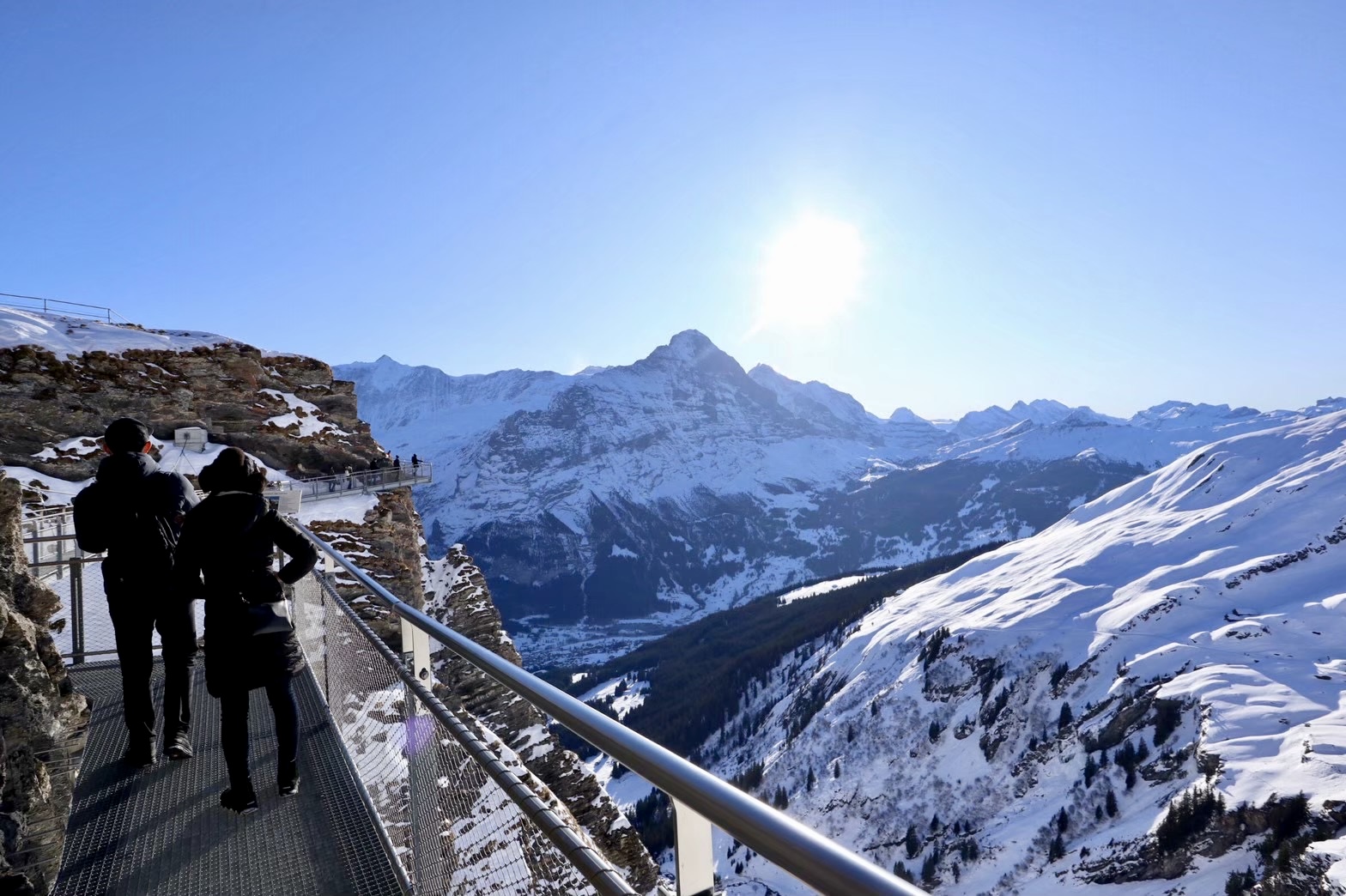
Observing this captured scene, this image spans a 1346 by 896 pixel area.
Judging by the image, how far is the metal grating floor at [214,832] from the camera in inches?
168

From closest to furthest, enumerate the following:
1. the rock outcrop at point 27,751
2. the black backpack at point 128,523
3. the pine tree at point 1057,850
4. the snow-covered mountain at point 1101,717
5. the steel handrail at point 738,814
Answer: the steel handrail at point 738,814
the rock outcrop at point 27,751
the black backpack at point 128,523
the snow-covered mountain at point 1101,717
the pine tree at point 1057,850

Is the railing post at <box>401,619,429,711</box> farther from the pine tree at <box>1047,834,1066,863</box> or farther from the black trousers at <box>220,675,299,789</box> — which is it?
the pine tree at <box>1047,834,1066,863</box>

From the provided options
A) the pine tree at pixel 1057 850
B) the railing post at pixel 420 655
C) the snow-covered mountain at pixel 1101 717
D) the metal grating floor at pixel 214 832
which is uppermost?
the railing post at pixel 420 655

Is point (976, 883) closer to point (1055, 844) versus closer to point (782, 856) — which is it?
point (1055, 844)

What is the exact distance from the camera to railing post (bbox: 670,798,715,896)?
68.4 inches

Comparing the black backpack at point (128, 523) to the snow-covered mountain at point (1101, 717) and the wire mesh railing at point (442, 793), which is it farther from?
the snow-covered mountain at point (1101, 717)

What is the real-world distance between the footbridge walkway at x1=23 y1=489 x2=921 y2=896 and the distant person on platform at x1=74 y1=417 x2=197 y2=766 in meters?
0.82

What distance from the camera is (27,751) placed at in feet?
12.5

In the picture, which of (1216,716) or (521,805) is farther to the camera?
(1216,716)

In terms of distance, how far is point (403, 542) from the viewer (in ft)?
72.1

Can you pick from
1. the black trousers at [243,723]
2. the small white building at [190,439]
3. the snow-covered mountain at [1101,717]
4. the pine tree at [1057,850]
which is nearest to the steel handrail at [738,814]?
the black trousers at [243,723]

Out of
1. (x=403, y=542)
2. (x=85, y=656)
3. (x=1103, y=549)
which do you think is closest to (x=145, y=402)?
(x=403, y=542)

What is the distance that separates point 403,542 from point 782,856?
2229 cm

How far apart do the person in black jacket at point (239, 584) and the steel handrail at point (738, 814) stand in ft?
9.75
